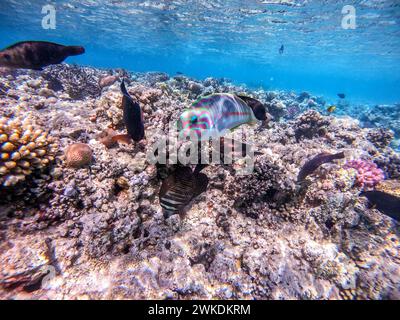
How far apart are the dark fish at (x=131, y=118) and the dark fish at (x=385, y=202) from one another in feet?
16.6

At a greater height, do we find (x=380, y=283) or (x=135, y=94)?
(x=135, y=94)

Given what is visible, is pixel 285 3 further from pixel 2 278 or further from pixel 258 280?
pixel 2 278

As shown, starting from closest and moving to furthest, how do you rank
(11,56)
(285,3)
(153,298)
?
(153,298), (11,56), (285,3)

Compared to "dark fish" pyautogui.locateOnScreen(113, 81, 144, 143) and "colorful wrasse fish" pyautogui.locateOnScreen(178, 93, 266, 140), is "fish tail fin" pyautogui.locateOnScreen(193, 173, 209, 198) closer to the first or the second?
"dark fish" pyautogui.locateOnScreen(113, 81, 144, 143)

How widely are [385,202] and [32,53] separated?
23.6 feet

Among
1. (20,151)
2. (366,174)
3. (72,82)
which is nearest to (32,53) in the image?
(20,151)

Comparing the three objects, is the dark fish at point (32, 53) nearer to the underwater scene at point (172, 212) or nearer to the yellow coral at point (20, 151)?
the underwater scene at point (172, 212)

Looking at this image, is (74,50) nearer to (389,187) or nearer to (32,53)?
(32,53)

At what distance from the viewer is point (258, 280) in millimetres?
2898

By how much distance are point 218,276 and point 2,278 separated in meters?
2.57

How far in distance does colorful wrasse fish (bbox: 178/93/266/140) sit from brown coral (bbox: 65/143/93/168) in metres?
2.20

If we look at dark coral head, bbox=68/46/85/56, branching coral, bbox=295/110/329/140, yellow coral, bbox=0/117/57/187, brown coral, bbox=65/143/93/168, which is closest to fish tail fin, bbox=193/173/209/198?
brown coral, bbox=65/143/93/168

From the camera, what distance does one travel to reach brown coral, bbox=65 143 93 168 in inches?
129
